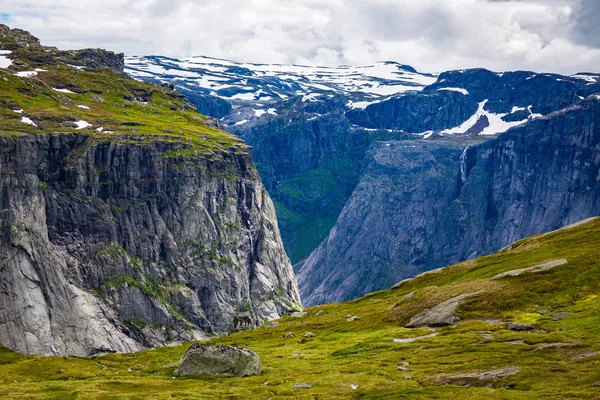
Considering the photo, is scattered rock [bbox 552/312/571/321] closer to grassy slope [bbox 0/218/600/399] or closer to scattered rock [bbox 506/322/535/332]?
grassy slope [bbox 0/218/600/399]

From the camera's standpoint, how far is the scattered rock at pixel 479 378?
2281 inches

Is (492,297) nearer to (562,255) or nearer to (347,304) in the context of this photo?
(562,255)

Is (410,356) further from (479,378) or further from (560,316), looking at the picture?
(560,316)

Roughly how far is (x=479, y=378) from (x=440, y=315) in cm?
3513

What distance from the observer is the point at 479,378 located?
58688mm

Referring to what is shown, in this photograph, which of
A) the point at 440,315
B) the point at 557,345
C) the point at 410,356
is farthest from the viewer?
the point at 440,315

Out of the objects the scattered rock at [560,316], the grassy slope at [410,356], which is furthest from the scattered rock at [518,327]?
the scattered rock at [560,316]

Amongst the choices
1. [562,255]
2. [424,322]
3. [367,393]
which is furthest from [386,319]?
[367,393]

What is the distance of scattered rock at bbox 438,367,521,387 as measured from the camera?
5794 cm

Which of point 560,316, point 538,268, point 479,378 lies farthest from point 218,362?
point 538,268

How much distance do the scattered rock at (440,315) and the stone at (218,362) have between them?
2787 cm

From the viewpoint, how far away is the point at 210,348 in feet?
247

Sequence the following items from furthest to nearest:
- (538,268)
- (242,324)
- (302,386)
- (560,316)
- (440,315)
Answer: (242,324) → (538,268) → (440,315) → (560,316) → (302,386)

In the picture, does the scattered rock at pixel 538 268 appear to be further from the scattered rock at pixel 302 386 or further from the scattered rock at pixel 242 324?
the scattered rock at pixel 242 324
